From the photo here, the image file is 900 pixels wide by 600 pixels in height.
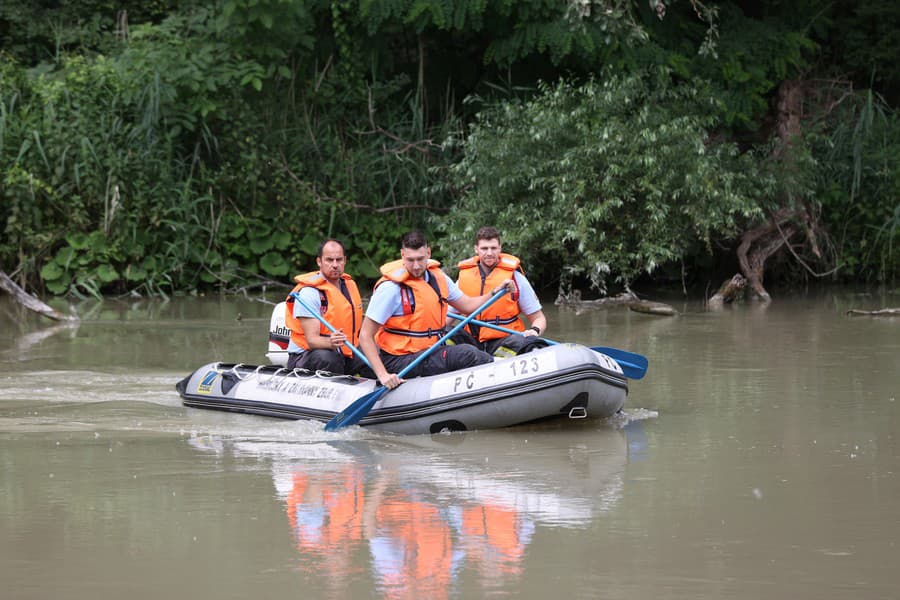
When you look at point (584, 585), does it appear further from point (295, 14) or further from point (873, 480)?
point (295, 14)

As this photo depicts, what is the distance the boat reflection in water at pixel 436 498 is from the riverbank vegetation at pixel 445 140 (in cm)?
652

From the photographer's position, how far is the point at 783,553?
181 inches

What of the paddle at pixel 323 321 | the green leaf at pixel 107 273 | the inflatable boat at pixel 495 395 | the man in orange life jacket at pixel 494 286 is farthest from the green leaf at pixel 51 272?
the inflatable boat at pixel 495 395

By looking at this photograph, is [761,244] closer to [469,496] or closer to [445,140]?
[445,140]

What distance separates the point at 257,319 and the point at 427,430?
19.6 feet

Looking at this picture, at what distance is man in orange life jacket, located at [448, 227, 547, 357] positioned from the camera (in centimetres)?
797

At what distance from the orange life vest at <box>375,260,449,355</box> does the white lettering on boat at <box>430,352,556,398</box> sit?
0.37 metres

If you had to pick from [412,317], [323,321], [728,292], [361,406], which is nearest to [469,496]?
[361,406]

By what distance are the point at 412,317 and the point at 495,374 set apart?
627 millimetres

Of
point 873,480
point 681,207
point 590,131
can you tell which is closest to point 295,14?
point 590,131

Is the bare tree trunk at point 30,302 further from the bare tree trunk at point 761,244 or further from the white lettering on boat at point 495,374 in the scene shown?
the bare tree trunk at point 761,244

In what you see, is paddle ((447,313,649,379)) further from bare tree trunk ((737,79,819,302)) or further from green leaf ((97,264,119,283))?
green leaf ((97,264,119,283))

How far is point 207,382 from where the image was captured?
26.5 feet

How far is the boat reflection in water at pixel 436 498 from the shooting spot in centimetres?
447
